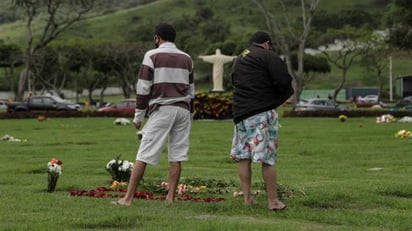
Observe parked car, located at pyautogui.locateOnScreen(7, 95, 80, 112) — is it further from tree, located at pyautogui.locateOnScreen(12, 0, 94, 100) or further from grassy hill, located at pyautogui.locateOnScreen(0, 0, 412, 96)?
grassy hill, located at pyautogui.locateOnScreen(0, 0, 412, 96)

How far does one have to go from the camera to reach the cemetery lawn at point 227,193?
7.60 m

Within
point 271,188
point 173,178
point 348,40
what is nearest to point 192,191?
point 173,178

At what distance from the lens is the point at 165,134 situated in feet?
29.1

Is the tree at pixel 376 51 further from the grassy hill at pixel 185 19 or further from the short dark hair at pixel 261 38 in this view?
the short dark hair at pixel 261 38

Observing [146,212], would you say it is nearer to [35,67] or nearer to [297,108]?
[297,108]

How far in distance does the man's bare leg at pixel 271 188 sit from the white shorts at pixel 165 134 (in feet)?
3.33

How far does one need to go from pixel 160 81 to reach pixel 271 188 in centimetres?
170

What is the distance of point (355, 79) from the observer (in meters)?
106

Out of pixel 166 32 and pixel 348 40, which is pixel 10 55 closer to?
pixel 348 40

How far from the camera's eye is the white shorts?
28.9ft

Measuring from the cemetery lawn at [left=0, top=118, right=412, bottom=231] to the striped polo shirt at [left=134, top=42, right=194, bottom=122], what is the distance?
1131mm

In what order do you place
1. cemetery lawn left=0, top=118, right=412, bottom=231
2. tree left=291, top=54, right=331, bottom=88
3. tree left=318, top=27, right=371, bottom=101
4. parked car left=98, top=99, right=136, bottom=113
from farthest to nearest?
tree left=291, top=54, right=331, bottom=88
tree left=318, top=27, right=371, bottom=101
parked car left=98, top=99, right=136, bottom=113
cemetery lawn left=0, top=118, right=412, bottom=231

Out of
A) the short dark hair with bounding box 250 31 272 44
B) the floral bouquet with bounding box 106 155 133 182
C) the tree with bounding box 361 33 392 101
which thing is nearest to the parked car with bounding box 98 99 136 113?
the tree with bounding box 361 33 392 101

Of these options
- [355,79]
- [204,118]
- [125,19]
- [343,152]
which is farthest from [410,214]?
[125,19]
